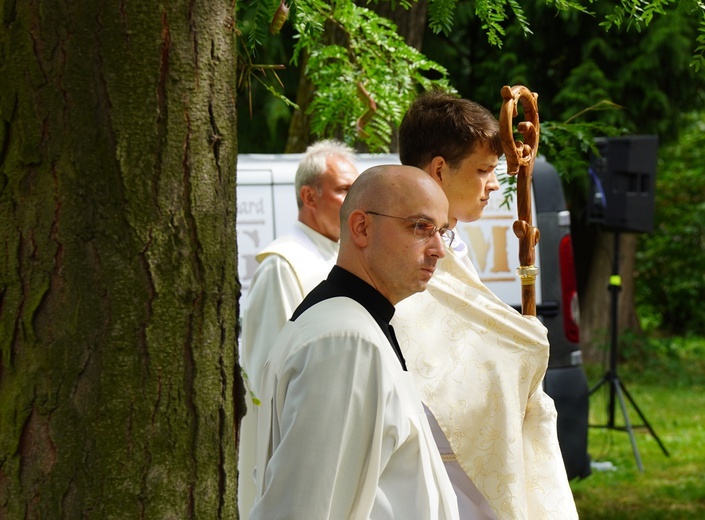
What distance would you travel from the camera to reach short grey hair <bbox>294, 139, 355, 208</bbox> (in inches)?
173

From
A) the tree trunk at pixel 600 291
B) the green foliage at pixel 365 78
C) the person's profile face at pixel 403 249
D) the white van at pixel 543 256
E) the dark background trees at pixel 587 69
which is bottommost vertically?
the tree trunk at pixel 600 291

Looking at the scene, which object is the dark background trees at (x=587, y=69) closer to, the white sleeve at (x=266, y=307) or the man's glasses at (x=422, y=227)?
the white sleeve at (x=266, y=307)

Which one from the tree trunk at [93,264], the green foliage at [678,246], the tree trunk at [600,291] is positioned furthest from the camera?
the green foliage at [678,246]

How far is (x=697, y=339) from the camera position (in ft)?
64.7

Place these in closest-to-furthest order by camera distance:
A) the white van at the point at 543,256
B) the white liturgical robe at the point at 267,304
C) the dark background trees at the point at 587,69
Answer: the white liturgical robe at the point at 267,304, the white van at the point at 543,256, the dark background trees at the point at 587,69

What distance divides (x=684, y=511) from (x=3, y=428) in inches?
249

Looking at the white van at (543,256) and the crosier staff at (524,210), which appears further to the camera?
the white van at (543,256)

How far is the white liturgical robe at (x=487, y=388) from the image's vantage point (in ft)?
9.17

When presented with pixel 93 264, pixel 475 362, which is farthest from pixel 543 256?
pixel 93 264

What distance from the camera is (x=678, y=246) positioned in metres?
19.4

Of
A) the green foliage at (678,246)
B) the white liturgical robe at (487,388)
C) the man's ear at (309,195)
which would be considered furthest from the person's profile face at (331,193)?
the green foliage at (678,246)

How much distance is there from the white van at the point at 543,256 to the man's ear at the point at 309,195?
6.04ft

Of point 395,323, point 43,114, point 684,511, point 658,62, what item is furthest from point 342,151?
point 658,62

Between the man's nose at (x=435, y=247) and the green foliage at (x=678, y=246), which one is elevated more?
the man's nose at (x=435, y=247)
